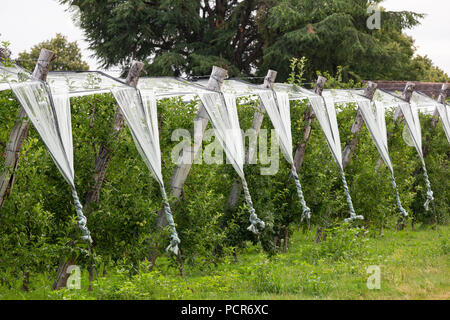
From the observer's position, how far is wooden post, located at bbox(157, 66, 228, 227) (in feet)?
23.8

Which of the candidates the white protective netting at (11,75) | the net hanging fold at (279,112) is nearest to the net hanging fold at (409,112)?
the net hanging fold at (279,112)

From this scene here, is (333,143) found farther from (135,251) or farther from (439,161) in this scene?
(439,161)

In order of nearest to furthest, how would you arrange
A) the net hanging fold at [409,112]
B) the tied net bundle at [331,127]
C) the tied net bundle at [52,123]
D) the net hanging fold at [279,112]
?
the tied net bundle at [52,123] < the net hanging fold at [279,112] < the tied net bundle at [331,127] < the net hanging fold at [409,112]

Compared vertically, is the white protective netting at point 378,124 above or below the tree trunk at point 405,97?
below

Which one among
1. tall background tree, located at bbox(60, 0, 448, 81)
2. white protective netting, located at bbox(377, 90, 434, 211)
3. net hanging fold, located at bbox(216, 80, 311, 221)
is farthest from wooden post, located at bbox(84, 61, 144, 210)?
tall background tree, located at bbox(60, 0, 448, 81)

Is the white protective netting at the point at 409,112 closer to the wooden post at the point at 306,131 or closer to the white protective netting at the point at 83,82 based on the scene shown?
the wooden post at the point at 306,131

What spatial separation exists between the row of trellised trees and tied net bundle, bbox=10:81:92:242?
17cm

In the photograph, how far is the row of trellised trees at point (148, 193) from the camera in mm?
5754

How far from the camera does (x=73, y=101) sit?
650 centimetres

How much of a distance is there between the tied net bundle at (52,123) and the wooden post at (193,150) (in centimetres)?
163

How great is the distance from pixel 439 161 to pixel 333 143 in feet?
16.8

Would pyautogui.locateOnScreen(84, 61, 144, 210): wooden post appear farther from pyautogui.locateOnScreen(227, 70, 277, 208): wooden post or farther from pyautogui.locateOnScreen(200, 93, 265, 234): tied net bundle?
pyautogui.locateOnScreen(227, 70, 277, 208): wooden post

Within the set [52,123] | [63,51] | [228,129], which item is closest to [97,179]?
[52,123]
